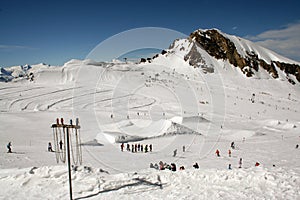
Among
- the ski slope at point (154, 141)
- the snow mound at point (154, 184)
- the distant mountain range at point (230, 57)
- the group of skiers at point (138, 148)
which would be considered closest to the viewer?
the snow mound at point (154, 184)

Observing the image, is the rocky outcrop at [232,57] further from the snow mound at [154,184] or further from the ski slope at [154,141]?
the snow mound at [154,184]

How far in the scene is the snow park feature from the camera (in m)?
11.8

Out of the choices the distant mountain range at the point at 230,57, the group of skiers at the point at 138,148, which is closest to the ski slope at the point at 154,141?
the group of skiers at the point at 138,148

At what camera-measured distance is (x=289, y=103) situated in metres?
63.6

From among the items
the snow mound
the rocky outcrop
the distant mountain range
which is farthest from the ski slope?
the rocky outcrop

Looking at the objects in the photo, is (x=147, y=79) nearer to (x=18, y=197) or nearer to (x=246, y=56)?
(x=246, y=56)

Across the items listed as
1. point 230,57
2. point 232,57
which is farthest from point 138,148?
point 232,57

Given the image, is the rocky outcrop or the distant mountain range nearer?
the distant mountain range

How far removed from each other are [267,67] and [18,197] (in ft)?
350

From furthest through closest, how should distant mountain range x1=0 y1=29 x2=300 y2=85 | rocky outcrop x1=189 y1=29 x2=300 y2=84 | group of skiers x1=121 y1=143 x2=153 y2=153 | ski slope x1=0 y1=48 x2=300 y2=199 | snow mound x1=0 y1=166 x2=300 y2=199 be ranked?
rocky outcrop x1=189 y1=29 x2=300 y2=84, distant mountain range x1=0 y1=29 x2=300 y2=85, group of skiers x1=121 y1=143 x2=153 y2=153, ski slope x1=0 y1=48 x2=300 y2=199, snow mound x1=0 y1=166 x2=300 y2=199

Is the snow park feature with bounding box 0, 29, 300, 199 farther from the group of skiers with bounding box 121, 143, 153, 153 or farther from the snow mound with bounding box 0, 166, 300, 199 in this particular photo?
the group of skiers with bounding box 121, 143, 153, 153

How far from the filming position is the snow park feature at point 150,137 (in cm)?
1176

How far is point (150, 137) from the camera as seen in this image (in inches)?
1023

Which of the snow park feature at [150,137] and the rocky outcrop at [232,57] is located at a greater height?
the rocky outcrop at [232,57]
